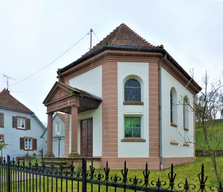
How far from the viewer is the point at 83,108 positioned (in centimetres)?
1320

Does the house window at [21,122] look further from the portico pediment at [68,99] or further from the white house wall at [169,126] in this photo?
the white house wall at [169,126]

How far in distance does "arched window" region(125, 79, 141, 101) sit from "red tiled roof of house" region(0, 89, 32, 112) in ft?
64.2

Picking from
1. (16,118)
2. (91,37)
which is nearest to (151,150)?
(91,37)

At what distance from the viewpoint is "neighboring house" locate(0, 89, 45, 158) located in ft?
89.9

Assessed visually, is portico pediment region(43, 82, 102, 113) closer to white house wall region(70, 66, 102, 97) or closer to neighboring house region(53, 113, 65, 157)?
white house wall region(70, 66, 102, 97)

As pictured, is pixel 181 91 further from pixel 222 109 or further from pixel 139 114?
pixel 222 109

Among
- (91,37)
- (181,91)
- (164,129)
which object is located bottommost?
(164,129)

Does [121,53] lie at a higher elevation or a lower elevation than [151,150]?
higher

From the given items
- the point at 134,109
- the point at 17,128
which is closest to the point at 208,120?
the point at 134,109

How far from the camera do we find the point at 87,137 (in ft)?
45.1

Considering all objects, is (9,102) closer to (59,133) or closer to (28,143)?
(28,143)

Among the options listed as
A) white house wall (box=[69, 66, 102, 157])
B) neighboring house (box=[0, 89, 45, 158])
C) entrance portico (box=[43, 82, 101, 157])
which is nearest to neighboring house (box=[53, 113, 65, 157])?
neighboring house (box=[0, 89, 45, 158])

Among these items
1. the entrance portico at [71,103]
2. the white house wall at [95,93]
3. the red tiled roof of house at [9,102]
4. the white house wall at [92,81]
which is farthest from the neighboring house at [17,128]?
the white house wall at [95,93]

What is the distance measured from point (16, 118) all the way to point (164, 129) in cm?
2120
